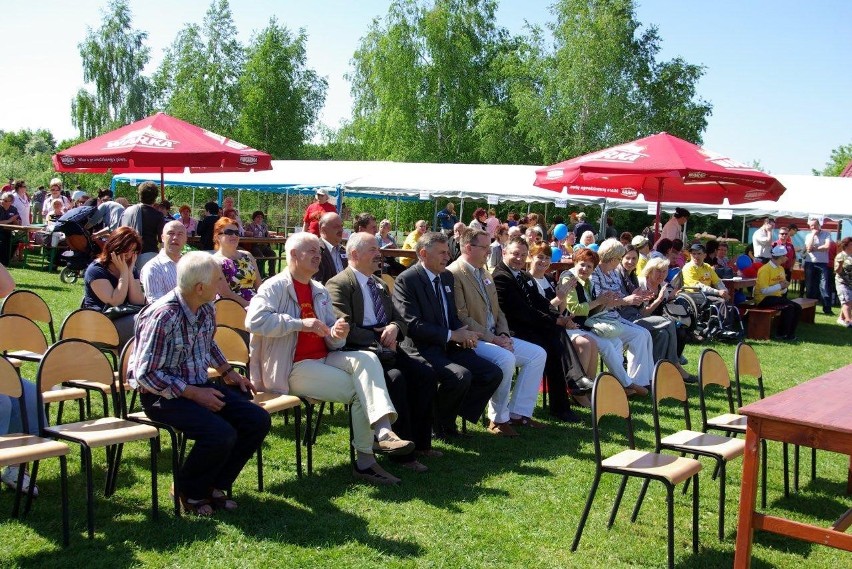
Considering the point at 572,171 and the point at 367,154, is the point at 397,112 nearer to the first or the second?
the point at 367,154

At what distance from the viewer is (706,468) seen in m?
5.73

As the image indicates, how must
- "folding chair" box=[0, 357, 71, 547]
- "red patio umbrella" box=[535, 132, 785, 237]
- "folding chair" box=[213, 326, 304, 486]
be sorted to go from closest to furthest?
"folding chair" box=[0, 357, 71, 547]
"folding chair" box=[213, 326, 304, 486]
"red patio umbrella" box=[535, 132, 785, 237]

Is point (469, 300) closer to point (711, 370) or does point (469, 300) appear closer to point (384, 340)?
point (384, 340)

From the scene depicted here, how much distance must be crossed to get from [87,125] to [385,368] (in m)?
47.1

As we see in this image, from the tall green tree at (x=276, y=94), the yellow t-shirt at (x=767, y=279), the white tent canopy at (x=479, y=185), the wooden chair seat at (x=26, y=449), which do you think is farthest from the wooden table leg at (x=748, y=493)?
the tall green tree at (x=276, y=94)

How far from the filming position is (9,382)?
4109 millimetres

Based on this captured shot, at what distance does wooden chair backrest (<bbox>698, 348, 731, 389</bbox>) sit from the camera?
16.7 feet

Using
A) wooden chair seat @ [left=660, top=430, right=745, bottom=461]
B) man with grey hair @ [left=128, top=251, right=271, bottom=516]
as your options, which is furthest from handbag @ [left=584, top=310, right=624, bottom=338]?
man with grey hair @ [left=128, top=251, right=271, bottom=516]

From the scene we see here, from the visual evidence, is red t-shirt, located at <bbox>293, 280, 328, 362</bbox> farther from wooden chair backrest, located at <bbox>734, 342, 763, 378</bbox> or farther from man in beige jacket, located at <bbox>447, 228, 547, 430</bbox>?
wooden chair backrest, located at <bbox>734, 342, 763, 378</bbox>

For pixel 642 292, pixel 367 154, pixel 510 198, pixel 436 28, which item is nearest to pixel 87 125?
pixel 367 154

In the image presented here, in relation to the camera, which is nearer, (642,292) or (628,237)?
(642,292)

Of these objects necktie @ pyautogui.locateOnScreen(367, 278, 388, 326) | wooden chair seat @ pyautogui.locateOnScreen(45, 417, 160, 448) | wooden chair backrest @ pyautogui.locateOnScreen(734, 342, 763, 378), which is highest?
necktie @ pyautogui.locateOnScreen(367, 278, 388, 326)

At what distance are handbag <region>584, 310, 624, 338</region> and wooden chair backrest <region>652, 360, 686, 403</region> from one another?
2.68m

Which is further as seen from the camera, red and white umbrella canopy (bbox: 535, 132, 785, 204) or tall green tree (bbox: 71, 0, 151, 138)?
tall green tree (bbox: 71, 0, 151, 138)
